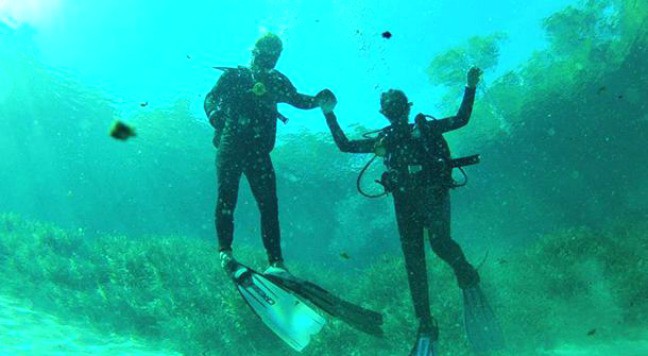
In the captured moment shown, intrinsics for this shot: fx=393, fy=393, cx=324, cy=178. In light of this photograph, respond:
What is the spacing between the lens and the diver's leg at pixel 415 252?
5.49m

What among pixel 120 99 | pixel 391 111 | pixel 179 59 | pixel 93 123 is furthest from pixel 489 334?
pixel 93 123

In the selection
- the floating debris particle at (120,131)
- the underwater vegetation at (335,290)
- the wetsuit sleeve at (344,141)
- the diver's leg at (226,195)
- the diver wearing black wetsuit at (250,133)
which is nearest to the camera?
the floating debris particle at (120,131)

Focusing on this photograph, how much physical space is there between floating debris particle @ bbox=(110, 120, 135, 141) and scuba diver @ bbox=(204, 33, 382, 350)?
1.96 meters

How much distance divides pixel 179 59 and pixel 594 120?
19845mm

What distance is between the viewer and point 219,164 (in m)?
4.90

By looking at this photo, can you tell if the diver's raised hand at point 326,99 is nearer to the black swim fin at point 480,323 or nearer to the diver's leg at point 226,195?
the diver's leg at point 226,195

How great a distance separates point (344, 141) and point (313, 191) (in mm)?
15283

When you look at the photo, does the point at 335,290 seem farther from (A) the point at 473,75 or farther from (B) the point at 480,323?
(A) the point at 473,75

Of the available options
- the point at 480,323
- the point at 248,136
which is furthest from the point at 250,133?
the point at 480,323

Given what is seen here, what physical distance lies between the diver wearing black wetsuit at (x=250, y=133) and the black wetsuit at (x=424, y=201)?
1.15m

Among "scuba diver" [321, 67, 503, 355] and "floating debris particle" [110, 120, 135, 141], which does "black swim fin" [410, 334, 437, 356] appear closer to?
"scuba diver" [321, 67, 503, 355]

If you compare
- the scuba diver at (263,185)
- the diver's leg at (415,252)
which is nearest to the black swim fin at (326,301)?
the scuba diver at (263,185)

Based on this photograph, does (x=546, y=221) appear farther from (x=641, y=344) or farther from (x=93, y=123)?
(x=93, y=123)

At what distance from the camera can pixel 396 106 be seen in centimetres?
572
